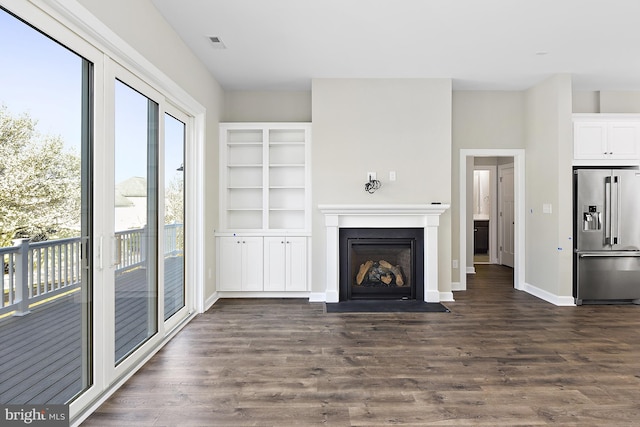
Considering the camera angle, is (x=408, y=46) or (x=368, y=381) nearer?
(x=368, y=381)

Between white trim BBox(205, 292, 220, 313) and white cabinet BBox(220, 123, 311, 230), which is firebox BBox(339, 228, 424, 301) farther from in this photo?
white trim BBox(205, 292, 220, 313)

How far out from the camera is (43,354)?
1.99 meters

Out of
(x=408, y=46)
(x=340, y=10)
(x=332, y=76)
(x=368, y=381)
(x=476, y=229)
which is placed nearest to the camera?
(x=368, y=381)

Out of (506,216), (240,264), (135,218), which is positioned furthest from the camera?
(506,216)

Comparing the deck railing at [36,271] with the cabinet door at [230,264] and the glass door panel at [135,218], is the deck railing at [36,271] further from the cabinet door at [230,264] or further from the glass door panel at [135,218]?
the cabinet door at [230,264]

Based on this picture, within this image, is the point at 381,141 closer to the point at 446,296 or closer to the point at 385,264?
the point at 385,264

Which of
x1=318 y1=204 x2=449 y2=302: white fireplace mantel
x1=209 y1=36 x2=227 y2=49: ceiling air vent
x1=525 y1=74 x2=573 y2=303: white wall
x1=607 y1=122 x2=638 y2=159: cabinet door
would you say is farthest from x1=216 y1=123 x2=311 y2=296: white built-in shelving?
x1=607 y1=122 x2=638 y2=159: cabinet door

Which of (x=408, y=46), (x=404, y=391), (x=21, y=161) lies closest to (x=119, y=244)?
(x=21, y=161)

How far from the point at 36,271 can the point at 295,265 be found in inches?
132

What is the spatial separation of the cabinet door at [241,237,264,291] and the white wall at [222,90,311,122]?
1.74 meters

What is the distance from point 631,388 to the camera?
256 centimetres

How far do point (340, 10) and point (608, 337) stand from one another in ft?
12.5

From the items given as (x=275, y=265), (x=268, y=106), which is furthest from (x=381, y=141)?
(x=275, y=265)

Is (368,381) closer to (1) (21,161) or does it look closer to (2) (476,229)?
(1) (21,161)
